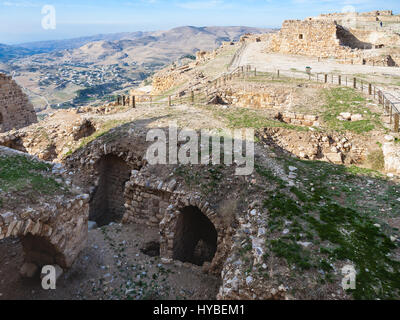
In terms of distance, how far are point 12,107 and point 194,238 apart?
56.2 feet

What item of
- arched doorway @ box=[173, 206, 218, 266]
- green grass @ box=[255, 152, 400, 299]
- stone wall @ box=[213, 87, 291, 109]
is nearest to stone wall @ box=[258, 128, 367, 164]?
green grass @ box=[255, 152, 400, 299]

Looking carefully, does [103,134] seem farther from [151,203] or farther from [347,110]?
[347,110]

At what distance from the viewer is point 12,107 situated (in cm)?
2200

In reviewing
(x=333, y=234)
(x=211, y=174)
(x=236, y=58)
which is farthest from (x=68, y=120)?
(x=236, y=58)

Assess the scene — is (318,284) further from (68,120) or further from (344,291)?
(68,120)

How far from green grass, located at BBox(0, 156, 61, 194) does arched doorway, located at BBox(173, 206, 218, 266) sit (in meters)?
4.22

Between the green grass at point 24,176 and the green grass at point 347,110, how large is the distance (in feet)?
43.1

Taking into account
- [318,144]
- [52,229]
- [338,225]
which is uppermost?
[318,144]

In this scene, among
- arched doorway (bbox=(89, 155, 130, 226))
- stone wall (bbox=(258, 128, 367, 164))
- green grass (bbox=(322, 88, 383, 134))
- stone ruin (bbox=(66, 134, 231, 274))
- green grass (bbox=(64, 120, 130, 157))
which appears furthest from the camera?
green grass (bbox=(322, 88, 383, 134))

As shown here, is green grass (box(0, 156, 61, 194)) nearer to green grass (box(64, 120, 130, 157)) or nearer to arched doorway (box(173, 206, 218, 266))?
arched doorway (box(173, 206, 218, 266))

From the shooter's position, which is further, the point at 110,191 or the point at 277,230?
the point at 110,191

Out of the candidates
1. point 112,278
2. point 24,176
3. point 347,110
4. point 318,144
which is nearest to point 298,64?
point 347,110

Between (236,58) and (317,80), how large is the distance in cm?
1438

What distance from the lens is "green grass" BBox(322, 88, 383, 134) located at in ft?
51.4
